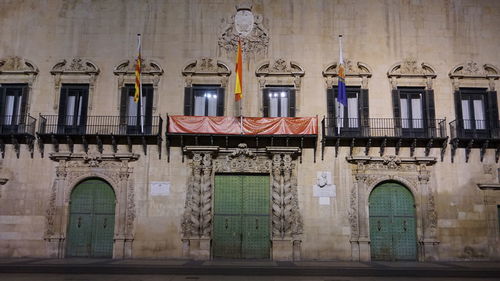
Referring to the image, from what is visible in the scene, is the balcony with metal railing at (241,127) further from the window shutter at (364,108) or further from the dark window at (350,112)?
the window shutter at (364,108)

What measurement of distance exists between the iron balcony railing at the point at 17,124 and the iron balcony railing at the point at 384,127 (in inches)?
539

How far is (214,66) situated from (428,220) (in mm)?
12282

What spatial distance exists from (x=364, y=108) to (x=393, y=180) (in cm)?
362

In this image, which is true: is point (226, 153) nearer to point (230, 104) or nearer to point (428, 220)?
point (230, 104)

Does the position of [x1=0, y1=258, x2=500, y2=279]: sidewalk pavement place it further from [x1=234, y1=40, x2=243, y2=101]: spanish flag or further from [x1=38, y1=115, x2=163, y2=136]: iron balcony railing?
[x1=234, y1=40, x2=243, y2=101]: spanish flag

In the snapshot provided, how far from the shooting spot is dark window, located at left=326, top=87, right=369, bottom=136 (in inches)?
892

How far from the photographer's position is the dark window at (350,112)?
74.3 ft

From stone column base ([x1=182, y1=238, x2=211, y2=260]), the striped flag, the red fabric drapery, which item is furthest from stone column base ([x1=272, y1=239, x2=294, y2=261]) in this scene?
the striped flag

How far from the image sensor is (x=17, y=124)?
2283cm

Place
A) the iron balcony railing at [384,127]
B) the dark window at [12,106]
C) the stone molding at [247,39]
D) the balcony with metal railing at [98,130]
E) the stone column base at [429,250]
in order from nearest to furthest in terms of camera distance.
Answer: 1. the stone column base at [429,250]
2. the balcony with metal railing at [98,130]
3. the iron balcony railing at [384,127]
4. the dark window at [12,106]
5. the stone molding at [247,39]

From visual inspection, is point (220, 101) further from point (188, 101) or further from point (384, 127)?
point (384, 127)

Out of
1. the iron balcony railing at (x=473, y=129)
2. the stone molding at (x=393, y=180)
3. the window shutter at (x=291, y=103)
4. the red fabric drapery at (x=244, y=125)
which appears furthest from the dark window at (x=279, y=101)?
the iron balcony railing at (x=473, y=129)

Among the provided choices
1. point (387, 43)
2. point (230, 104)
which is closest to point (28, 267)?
point (230, 104)

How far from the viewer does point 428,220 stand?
2198 centimetres
